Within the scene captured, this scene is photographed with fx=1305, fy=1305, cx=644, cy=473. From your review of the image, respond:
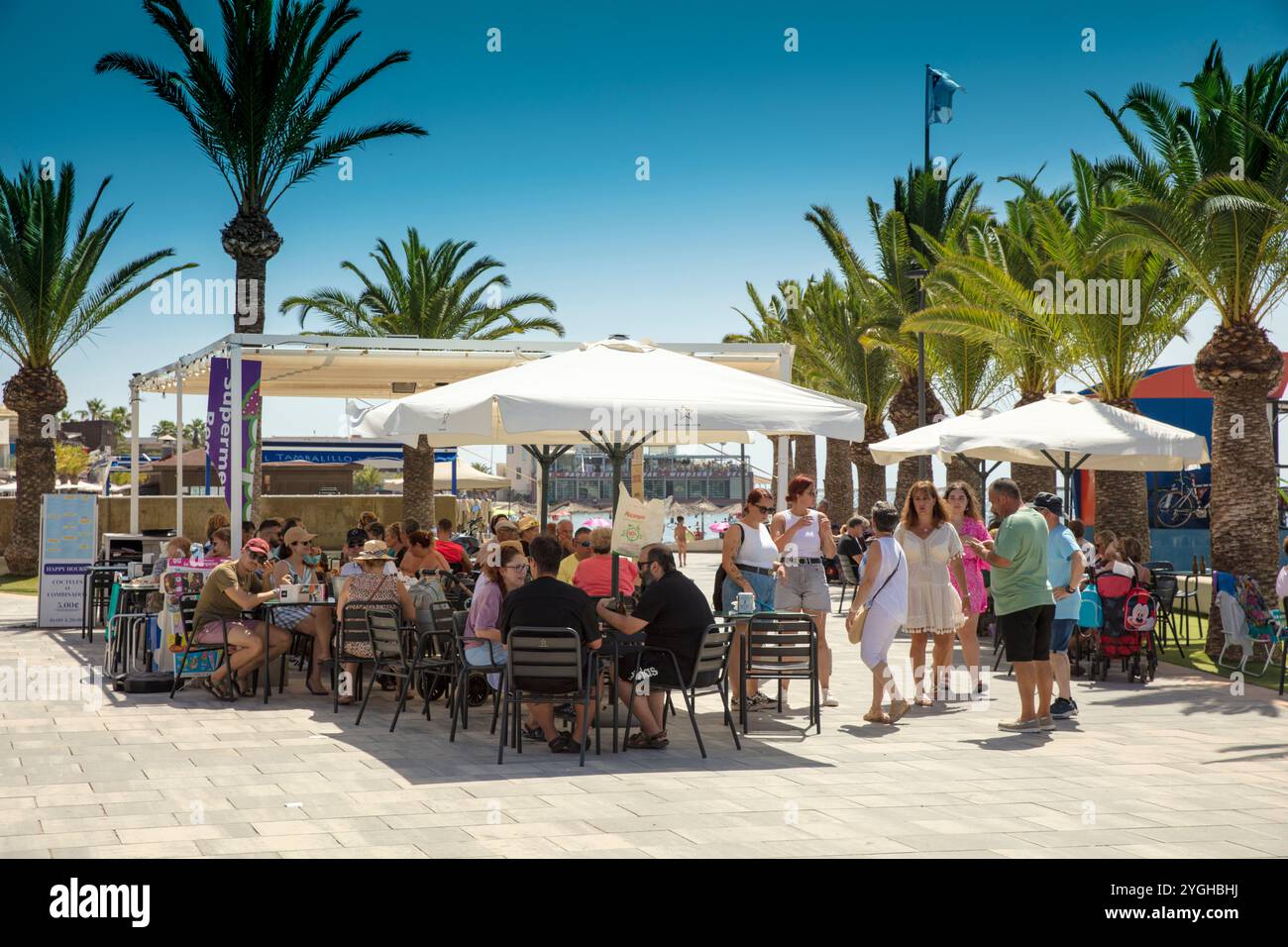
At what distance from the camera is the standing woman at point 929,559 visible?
32.8 ft

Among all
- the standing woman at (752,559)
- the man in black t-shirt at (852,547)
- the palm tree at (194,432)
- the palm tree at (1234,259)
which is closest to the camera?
the standing woman at (752,559)

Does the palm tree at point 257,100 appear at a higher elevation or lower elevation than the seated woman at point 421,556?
higher

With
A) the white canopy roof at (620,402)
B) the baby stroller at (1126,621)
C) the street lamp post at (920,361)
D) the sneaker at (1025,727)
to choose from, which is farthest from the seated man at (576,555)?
the street lamp post at (920,361)

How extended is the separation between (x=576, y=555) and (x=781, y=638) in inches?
117

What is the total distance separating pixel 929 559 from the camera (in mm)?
10062

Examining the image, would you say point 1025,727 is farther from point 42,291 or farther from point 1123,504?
point 42,291

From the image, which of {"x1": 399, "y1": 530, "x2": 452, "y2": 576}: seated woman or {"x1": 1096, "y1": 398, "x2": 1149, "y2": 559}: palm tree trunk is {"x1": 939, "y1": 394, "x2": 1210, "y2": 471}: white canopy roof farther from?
{"x1": 399, "y1": 530, "x2": 452, "y2": 576}: seated woman

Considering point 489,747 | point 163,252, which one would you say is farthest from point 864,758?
point 163,252

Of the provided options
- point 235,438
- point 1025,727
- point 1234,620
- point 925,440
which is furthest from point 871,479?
point 1025,727

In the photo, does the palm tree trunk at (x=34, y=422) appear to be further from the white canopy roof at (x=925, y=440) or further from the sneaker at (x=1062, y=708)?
the sneaker at (x=1062, y=708)

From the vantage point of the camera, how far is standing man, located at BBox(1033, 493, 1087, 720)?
9.86m

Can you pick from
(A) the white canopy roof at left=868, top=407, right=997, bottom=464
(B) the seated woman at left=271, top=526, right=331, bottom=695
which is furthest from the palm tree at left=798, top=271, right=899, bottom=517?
(B) the seated woman at left=271, top=526, right=331, bottom=695

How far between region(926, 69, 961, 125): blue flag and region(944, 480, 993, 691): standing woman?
17.2 meters

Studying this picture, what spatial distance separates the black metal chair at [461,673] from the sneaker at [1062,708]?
4.19m
